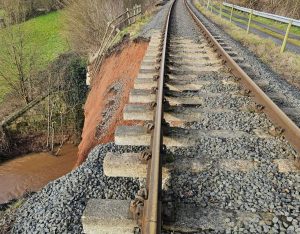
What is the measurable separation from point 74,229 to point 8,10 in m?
25.8

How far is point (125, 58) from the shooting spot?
12328 millimetres

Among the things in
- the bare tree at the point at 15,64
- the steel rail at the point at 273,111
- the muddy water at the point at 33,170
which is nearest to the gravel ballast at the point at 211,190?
the steel rail at the point at 273,111

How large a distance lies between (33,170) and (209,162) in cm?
1391

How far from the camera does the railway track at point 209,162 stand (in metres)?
2.82

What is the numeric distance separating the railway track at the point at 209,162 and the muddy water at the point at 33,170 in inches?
391

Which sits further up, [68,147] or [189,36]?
[189,36]

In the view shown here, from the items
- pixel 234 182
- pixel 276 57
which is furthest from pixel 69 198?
pixel 276 57

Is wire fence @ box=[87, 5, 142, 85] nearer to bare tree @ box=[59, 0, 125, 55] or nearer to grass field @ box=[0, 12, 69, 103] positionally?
bare tree @ box=[59, 0, 125, 55]

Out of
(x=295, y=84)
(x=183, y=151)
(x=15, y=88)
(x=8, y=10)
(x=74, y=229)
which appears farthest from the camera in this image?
(x=8, y=10)

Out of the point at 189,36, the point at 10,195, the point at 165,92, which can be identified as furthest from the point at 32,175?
the point at 165,92

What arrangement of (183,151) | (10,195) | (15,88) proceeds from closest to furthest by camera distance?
(183,151) → (10,195) → (15,88)

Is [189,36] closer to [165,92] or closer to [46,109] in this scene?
[165,92]

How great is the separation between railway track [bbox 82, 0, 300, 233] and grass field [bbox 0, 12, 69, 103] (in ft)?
63.0

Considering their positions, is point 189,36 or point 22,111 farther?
point 22,111
